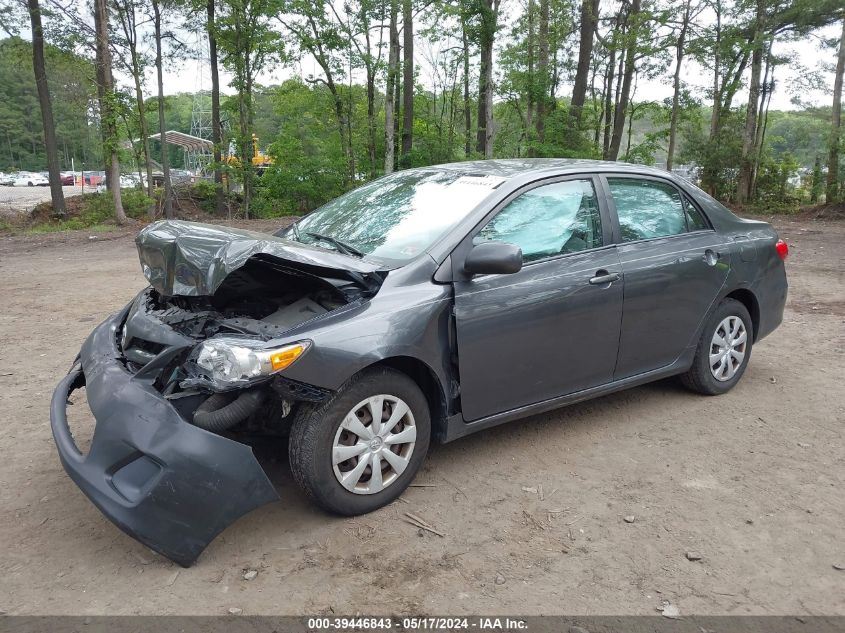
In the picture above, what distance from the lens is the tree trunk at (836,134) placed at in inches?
782

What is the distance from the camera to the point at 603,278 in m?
3.81

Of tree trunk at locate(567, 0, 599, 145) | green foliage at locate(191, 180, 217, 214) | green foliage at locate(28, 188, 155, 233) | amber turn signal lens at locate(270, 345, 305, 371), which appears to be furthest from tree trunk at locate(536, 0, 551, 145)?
amber turn signal lens at locate(270, 345, 305, 371)

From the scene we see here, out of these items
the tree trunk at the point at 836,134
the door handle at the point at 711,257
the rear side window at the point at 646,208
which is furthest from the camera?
the tree trunk at the point at 836,134

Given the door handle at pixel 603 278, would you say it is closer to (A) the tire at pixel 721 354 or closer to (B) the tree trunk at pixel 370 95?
(A) the tire at pixel 721 354

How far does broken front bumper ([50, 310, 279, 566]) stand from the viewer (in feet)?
8.44

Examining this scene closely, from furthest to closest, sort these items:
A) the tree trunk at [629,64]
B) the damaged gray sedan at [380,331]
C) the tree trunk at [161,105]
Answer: the tree trunk at [629,64] < the tree trunk at [161,105] < the damaged gray sedan at [380,331]

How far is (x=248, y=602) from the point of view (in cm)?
252

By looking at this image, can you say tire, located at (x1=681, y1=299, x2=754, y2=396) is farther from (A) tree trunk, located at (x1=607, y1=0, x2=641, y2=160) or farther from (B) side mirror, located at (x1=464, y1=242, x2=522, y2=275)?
(A) tree trunk, located at (x1=607, y1=0, x2=641, y2=160)

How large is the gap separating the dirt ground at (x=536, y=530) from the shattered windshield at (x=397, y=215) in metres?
1.26

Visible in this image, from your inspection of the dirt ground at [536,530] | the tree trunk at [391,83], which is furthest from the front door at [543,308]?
the tree trunk at [391,83]

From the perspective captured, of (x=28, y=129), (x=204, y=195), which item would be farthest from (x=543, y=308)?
(x=28, y=129)

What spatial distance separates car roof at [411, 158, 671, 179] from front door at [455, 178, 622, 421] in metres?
0.14

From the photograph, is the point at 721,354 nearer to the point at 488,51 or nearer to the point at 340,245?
the point at 340,245

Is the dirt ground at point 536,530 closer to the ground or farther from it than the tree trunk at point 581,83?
closer to the ground
